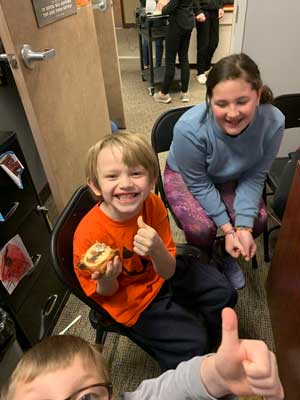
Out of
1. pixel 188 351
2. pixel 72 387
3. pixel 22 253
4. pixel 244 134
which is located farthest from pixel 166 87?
pixel 72 387

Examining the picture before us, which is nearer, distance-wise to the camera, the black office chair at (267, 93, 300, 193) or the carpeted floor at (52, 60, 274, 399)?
the carpeted floor at (52, 60, 274, 399)

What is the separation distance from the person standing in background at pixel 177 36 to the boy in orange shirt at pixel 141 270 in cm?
270

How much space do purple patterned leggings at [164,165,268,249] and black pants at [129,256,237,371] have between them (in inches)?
6.7

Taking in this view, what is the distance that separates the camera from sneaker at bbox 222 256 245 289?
160 centimetres

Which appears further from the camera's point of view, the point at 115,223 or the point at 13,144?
the point at 13,144

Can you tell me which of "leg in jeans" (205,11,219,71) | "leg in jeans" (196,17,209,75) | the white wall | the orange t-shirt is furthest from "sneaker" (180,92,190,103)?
the orange t-shirt

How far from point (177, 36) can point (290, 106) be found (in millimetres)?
2100

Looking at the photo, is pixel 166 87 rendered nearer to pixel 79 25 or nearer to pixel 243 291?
pixel 79 25

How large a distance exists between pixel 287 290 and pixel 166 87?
3.01m

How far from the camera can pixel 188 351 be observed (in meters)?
1.02

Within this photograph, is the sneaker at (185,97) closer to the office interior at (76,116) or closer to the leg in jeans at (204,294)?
the office interior at (76,116)

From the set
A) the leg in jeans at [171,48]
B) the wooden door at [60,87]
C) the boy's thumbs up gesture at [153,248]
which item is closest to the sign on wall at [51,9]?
the wooden door at [60,87]

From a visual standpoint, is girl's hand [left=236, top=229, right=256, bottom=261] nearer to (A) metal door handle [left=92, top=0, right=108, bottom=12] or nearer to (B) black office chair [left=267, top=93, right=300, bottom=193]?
(B) black office chair [left=267, top=93, right=300, bottom=193]

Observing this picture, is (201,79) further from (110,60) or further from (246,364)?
(246,364)
